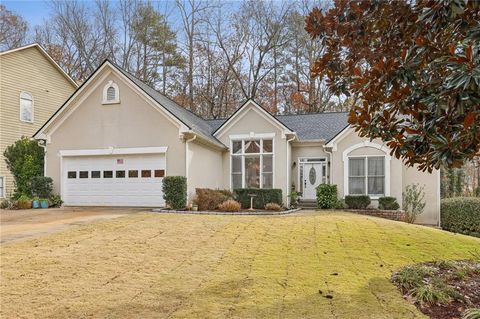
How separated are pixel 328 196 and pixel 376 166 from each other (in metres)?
2.56

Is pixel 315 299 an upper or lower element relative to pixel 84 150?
lower

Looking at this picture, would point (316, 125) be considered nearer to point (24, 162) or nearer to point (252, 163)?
point (252, 163)

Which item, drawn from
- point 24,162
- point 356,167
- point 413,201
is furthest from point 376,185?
point 24,162

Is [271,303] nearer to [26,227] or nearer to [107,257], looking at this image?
[107,257]

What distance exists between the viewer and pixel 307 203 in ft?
59.7

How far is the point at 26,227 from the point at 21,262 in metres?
4.49

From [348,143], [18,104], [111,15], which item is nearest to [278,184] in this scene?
[348,143]

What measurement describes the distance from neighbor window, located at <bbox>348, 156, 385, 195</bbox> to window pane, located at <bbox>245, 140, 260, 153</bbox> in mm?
4238

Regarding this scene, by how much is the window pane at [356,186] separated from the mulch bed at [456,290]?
10.1m

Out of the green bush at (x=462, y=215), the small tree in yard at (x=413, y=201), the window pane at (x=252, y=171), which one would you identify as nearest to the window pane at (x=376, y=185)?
the small tree in yard at (x=413, y=201)

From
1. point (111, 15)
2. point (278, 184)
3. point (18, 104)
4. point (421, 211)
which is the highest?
point (111, 15)

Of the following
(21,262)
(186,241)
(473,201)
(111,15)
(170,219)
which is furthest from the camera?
(111,15)

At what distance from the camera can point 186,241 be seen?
8227 millimetres

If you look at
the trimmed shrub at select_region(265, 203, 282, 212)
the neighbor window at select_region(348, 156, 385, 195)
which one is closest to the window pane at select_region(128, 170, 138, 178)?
the trimmed shrub at select_region(265, 203, 282, 212)
